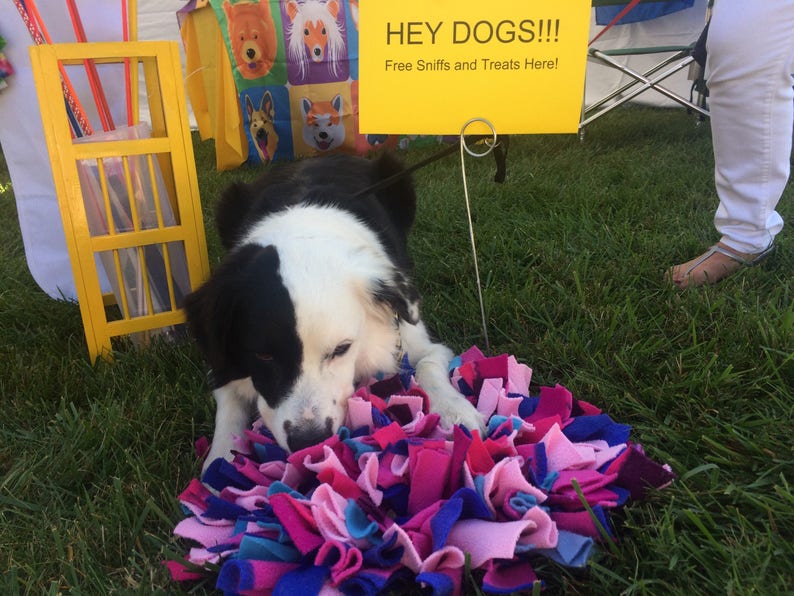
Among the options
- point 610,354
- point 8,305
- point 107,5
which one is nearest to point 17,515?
point 8,305

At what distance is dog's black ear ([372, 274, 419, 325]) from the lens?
183 centimetres

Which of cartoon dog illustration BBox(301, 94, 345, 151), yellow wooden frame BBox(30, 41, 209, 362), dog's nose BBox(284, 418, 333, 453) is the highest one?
yellow wooden frame BBox(30, 41, 209, 362)

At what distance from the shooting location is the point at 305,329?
1.57m

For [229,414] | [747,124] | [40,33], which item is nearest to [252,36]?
[40,33]

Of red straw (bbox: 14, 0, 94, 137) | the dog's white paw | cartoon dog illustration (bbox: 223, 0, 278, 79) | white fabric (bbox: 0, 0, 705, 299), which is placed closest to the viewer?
the dog's white paw

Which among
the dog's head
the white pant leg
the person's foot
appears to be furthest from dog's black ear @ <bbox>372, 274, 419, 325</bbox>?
the white pant leg

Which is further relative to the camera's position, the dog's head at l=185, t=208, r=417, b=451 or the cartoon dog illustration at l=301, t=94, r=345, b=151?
the cartoon dog illustration at l=301, t=94, r=345, b=151

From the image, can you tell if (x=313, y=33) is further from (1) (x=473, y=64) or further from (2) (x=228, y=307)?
(2) (x=228, y=307)

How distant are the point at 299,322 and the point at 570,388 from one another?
808 millimetres

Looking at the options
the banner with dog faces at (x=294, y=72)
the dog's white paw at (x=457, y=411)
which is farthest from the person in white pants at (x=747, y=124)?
the banner with dog faces at (x=294, y=72)

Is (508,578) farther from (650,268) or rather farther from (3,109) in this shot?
(3,109)

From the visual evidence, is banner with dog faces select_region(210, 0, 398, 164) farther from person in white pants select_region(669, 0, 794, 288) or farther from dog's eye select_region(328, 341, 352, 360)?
dog's eye select_region(328, 341, 352, 360)

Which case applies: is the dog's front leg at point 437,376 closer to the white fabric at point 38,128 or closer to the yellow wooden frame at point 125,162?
the yellow wooden frame at point 125,162

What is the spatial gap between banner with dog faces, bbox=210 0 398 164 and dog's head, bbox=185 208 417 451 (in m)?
3.88
